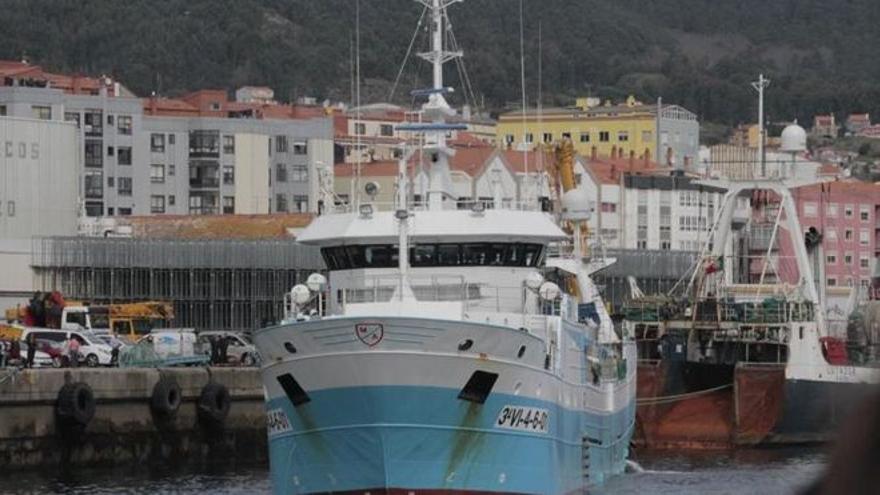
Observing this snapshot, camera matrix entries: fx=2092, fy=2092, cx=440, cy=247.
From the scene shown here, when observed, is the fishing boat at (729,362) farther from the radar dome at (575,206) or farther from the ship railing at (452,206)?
the ship railing at (452,206)

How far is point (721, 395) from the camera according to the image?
63.5m

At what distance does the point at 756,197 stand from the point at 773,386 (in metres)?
21.3

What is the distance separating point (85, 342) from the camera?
62.5 metres

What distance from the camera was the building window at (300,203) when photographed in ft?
443

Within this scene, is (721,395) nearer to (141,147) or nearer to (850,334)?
(850,334)

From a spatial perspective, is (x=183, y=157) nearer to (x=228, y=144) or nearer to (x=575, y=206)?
(x=228, y=144)

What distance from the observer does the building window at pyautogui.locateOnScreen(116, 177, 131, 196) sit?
424 ft

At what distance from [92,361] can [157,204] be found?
237ft

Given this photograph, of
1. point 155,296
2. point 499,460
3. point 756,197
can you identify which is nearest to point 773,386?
point 756,197

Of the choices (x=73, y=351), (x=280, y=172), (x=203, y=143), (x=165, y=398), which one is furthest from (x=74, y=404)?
(x=280, y=172)

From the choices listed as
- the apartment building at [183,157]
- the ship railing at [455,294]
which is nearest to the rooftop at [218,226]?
the apartment building at [183,157]

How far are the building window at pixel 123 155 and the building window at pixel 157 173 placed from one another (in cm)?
249

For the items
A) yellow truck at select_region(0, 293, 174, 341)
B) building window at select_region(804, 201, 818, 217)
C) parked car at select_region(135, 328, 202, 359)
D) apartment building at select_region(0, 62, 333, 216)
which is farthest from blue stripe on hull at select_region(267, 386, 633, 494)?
building window at select_region(804, 201, 818, 217)

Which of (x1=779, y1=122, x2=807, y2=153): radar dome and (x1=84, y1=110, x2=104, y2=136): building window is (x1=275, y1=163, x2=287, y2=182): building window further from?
(x1=779, y1=122, x2=807, y2=153): radar dome
